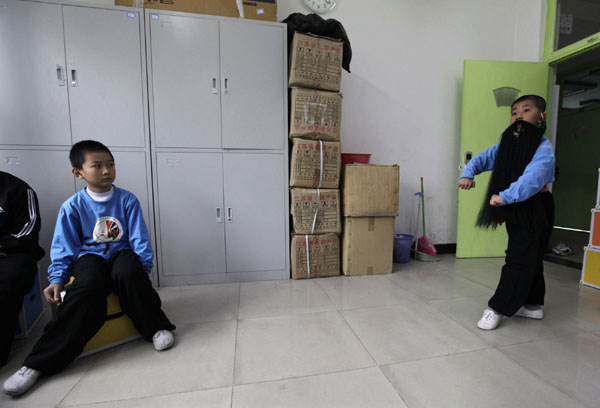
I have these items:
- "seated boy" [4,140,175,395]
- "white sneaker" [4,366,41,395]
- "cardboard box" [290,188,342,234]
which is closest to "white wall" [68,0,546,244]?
"cardboard box" [290,188,342,234]

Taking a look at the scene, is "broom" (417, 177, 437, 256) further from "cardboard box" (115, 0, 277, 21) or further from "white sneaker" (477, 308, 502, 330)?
"cardboard box" (115, 0, 277, 21)

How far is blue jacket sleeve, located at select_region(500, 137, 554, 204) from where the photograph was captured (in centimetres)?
135

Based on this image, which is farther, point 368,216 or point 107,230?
point 368,216

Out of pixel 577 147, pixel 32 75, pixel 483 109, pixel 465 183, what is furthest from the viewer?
pixel 577 147

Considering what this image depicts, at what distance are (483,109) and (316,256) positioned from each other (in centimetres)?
247

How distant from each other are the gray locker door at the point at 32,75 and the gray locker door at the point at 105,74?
0.24 ft

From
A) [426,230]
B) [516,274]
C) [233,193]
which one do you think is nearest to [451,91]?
[426,230]

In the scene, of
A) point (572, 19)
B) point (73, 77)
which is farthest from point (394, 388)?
point (572, 19)

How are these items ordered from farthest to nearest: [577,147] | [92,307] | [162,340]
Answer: [577,147], [162,340], [92,307]

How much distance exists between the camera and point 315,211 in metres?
A: 2.31

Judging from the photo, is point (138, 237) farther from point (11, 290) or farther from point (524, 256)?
point (524, 256)

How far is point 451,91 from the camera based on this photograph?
3.10m

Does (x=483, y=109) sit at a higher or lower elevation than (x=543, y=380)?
higher

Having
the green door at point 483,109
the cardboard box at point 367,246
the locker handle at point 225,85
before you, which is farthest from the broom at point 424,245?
the locker handle at point 225,85
